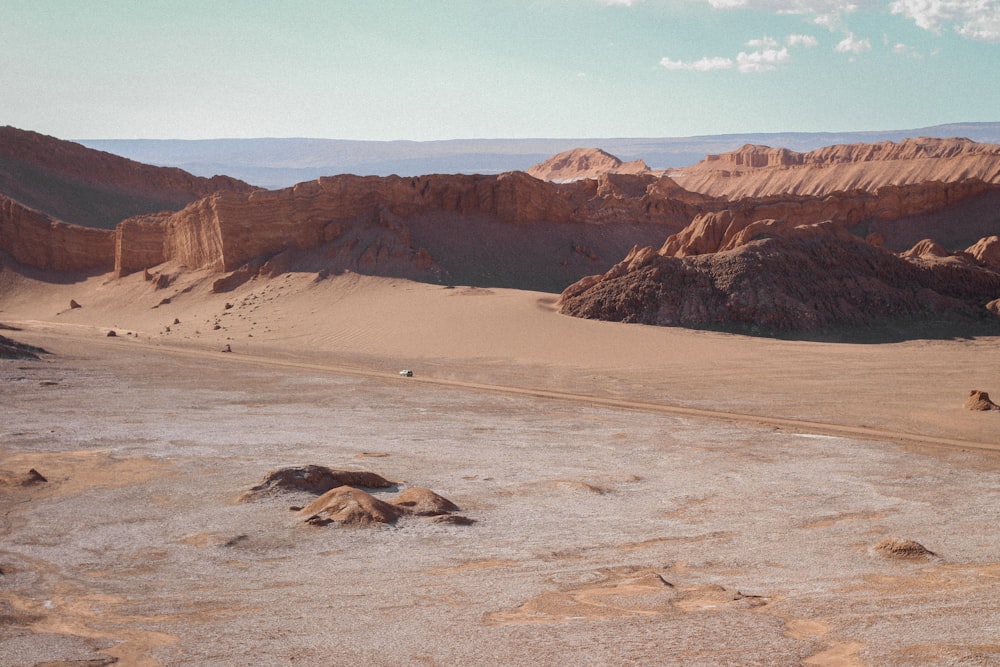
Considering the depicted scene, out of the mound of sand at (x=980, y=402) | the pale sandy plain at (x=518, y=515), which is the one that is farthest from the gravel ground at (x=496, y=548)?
the mound of sand at (x=980, y=402)

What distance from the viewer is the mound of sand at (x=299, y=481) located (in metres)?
9.35

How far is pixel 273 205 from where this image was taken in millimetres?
34469

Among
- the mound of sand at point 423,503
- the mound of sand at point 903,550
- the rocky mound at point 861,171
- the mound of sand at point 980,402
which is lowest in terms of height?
the mound of sand at point 423,503

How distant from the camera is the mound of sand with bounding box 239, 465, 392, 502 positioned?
30.7 feet

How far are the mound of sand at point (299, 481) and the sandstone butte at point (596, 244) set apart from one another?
1764 centimetres

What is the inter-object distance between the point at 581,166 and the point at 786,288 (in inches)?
3403

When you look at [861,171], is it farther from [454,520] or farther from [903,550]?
[454,520]

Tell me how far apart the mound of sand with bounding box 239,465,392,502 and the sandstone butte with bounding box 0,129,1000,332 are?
1764 centimetres

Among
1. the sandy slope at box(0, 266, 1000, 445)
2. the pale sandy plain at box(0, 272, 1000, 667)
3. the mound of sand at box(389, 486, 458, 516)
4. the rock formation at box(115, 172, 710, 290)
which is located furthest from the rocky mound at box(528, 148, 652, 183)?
the mound of sand at box(389, 486, 458, 516)

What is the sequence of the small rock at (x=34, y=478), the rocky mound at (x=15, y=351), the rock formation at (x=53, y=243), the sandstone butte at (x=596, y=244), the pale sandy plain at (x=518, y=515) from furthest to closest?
the rock formation at (x=53, y=243)
the sandstone butte at (x=596, y=244)
the rocky mound at (x=15, y=351)
the small rock at (x=34, y=478)
the pale sandy plain at (x=518, y=515)

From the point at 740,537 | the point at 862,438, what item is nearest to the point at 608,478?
the point at 740,537

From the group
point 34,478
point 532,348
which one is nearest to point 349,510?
point 34,478

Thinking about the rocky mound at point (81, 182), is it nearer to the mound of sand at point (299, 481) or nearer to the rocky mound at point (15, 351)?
the rocky mound at point (15, 351)

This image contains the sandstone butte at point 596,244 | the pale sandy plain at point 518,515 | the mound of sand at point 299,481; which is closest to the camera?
the pale sandy plain at point 518,515
